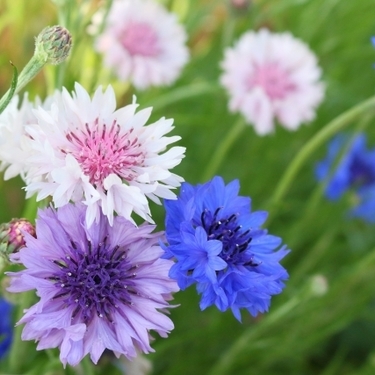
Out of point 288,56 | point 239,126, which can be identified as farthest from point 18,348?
point 288,56

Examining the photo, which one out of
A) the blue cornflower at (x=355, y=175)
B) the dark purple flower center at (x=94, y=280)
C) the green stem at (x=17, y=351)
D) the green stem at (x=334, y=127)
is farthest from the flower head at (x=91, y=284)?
the blue cornflower at (x=355, y=175)

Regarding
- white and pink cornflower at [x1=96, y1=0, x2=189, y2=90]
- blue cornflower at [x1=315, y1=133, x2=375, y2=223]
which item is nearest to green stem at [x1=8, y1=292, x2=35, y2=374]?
white and pink cornflower at [x1=96, y1=0, x2=189, y2=90]

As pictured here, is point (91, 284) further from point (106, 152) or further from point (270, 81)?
point (270, 81)

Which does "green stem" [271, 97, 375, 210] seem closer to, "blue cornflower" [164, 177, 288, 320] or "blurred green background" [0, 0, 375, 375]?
"blurred green background" [0, 0, 375, 375]

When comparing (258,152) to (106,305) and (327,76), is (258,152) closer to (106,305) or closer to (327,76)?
(327,76)

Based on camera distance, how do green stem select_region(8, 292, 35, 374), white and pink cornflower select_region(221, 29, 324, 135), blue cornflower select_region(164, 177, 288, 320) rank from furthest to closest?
1. white and pink cornflower select_region(221, 29, 324, 135)
2. green stem select_region(8, 292, 35, 374)
3. blue cornflower select_region(164, 177, 288, 320)
